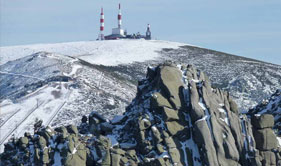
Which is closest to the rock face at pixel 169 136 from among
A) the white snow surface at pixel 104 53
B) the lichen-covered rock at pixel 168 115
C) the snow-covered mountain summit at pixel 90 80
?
the lichen-covered rock at pixel 168 115

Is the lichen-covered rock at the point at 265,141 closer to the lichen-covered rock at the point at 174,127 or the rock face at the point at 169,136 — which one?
the rock face at the point at 169,136

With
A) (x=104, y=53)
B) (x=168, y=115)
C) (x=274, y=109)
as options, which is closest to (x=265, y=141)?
(x=168, y=115)

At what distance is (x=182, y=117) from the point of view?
5525 centimetres

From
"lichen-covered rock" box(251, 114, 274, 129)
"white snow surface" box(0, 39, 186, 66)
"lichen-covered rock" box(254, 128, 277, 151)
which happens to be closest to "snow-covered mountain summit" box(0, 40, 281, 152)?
"white snow surface" box(0, 39, 186, 66)

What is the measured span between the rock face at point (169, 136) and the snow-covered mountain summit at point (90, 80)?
121 feet

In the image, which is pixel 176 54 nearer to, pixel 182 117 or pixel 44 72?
pixel 44 72

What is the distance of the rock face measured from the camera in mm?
51969

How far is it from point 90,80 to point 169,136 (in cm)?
7090

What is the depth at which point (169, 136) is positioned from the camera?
177 feet

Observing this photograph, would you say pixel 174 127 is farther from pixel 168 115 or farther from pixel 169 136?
pixel 168 115

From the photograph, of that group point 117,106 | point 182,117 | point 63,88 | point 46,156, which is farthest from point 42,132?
point 63,88

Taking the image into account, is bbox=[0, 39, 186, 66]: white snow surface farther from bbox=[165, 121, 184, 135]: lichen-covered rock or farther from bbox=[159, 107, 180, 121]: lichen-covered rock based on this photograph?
bbox=[165, 121, 184, 135]: lichen-covered rock

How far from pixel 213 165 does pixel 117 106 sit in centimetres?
5434

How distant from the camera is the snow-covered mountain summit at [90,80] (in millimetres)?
101188
